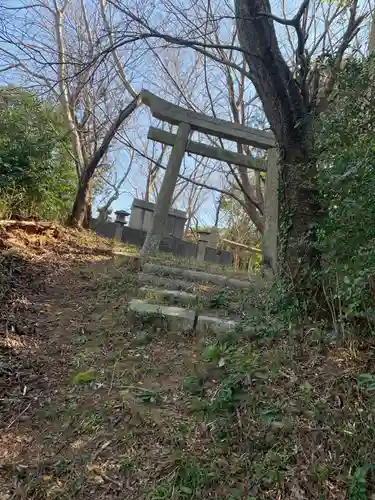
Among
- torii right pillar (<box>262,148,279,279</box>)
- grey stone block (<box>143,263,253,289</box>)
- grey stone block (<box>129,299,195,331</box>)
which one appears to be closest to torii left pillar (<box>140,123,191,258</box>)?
grey stone block (<box>143,263,253,289</box>)

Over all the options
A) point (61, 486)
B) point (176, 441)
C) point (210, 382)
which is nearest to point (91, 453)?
point (61, 486)

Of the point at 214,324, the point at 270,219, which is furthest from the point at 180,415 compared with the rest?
the point at 270,219

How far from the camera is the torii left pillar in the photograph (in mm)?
4391

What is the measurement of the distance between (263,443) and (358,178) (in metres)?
1.33

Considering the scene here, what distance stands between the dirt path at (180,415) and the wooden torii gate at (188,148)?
2.11 meters

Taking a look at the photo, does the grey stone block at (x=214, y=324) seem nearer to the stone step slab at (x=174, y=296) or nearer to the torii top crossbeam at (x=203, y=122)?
the stone step slab at (x=174, y=296)

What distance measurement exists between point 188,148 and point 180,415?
150 inches

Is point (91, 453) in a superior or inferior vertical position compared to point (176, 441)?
inferior

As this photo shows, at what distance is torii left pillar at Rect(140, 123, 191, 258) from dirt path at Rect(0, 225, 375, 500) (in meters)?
1.91

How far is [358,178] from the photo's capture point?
177cm

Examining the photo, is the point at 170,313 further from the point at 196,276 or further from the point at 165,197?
the point at 165,197

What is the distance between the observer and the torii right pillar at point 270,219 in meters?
4.26

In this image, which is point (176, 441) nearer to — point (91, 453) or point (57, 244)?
point (91, 453)

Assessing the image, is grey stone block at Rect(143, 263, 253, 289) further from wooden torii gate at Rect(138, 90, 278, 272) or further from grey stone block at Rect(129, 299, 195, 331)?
grey stone block at Rect(129, 299, 195, 331)
